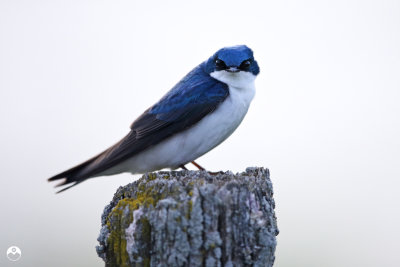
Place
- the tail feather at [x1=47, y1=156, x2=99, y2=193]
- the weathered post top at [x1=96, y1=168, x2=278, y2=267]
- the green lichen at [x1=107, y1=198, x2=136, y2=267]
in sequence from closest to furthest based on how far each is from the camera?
1. the weathered post top at [x1=96, y1=168, x2=278, y2=267]
2. the green lichen at [x1=107, y1=198, x2=136, y2=267]
3. the tail feather at [x1=47, y1=156, x2=99, y2=193]

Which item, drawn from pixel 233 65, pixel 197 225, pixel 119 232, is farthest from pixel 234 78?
pixel 197 225

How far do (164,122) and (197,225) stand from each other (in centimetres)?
205

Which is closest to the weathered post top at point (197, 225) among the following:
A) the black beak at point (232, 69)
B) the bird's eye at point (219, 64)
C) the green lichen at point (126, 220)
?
the green lichen at point (126, 220)

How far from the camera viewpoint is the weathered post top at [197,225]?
2.35 metres

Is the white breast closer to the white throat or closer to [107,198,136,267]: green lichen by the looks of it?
the white throat

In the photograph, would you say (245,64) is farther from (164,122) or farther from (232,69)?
(164,122)

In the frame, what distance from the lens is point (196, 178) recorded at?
273 centimetres

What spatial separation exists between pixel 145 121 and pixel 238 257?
86.0 inches

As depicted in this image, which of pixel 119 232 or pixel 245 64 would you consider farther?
pixel 245 64

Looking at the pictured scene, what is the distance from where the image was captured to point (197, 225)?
233 cm

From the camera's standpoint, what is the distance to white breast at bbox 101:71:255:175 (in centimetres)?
427

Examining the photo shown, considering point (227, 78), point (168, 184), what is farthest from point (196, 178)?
point (227, 78)

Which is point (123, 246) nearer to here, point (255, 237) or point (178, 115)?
point (255, 237)

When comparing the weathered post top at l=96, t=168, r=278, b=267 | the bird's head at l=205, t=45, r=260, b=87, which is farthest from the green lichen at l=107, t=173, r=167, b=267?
the bird's head at l=205, t=45, r=260, b=87
